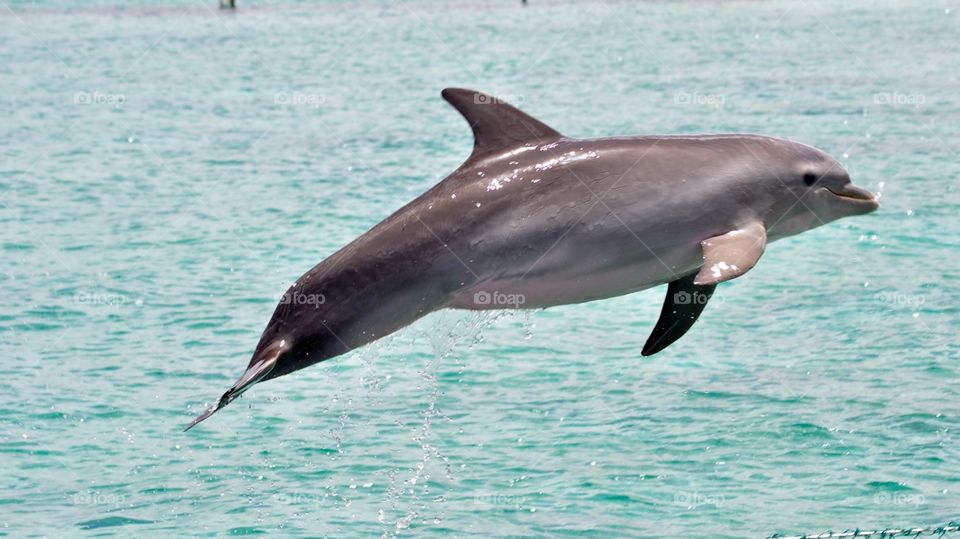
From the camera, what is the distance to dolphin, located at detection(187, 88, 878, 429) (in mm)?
5625

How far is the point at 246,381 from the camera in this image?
526cm

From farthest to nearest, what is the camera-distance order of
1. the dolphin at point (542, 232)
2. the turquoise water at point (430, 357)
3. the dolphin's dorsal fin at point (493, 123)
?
the turquoise water at point (430, 357) → the dolphin's dorsal fin at point (493, 123) → the dolphin at point (542, 232)

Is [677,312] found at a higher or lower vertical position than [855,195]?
lower

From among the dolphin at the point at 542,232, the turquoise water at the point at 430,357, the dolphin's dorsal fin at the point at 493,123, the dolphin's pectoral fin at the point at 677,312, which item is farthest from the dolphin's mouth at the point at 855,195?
the turquoise water at the point at 430,357

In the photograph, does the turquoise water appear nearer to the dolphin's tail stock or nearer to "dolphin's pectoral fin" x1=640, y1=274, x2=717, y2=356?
"dolphin's pectoral fin" x1=640, y1=274, x2=717, y2=356

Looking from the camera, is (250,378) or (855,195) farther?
(855,195)

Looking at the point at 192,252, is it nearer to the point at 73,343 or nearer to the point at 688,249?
the point at 73,343

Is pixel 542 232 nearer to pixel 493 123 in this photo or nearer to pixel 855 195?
pixel 493 123

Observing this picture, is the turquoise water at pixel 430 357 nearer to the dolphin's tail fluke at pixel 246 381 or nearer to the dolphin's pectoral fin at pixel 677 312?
the dolphin's pectoral fin at pixel 677 312

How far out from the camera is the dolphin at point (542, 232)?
221 inches

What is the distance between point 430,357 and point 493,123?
Answer: 4298 mm

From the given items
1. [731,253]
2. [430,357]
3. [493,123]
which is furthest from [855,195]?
[430,357]

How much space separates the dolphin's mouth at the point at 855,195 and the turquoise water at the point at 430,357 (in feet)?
5.42

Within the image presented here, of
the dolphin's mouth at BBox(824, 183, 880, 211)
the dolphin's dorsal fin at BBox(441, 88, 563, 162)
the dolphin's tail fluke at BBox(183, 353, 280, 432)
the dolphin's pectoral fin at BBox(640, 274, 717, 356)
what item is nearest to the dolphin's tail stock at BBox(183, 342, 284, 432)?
the dolphin's tail fluke at BBox(183, 353, 280, 432)
